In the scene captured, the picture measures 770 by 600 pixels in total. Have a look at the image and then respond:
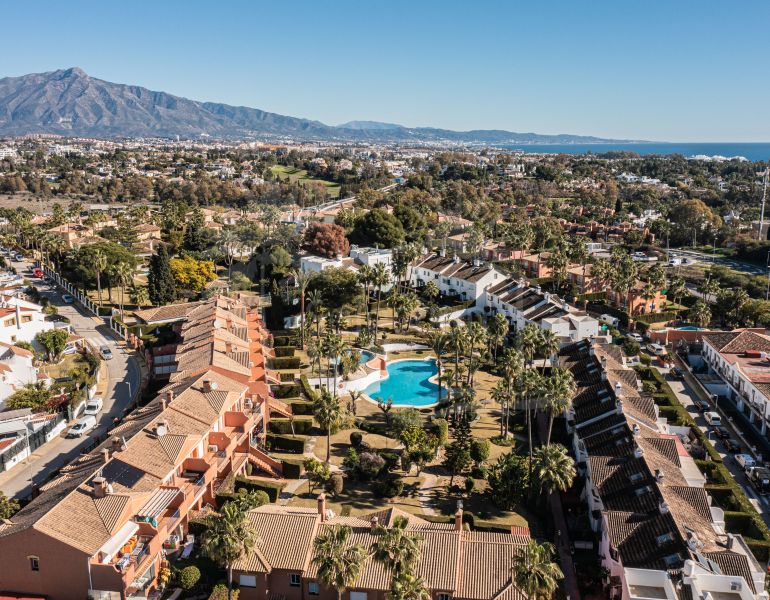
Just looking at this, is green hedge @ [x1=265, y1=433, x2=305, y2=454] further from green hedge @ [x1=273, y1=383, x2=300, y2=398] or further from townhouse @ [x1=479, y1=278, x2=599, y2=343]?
townhouse @ [x1=479, y1=278, x2=599, y2=343]

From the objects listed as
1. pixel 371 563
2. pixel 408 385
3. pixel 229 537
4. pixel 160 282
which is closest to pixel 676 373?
pixel 408 385

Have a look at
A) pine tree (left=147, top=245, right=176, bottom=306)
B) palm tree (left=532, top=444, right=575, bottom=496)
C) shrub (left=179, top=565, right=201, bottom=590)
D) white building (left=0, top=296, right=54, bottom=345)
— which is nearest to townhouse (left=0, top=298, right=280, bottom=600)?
shrub (left=179, top=565, right=201, bottom=590)

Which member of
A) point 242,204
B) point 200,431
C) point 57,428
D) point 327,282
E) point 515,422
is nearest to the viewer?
point 200,431

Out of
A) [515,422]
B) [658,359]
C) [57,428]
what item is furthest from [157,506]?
[658,359]

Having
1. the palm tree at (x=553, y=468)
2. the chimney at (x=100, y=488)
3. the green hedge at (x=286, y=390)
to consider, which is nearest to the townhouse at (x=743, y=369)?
the palm tree at (x=553, y=468)

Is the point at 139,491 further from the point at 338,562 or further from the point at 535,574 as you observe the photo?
the point at 535,574

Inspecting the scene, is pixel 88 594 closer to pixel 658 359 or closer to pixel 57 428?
pixel 57 428
